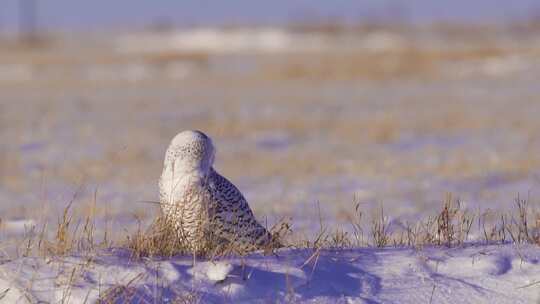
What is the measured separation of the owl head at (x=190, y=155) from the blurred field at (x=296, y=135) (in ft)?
2.23

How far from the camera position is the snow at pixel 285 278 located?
444 cm

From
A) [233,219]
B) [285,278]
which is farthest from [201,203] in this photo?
[285,278]

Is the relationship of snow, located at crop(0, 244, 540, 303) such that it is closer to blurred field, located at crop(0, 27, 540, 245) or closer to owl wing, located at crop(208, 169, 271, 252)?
owl wing, located at crop(208, 169, 271, 252)

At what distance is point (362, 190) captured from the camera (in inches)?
435

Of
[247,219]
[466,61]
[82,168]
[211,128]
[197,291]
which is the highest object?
[466,61]

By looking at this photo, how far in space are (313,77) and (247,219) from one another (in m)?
24.5

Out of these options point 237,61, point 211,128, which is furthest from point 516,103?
point 237,61

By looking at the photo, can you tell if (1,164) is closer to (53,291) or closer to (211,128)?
(211,128)

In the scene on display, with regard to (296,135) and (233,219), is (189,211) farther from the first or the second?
(296,135)

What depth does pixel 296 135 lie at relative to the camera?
16.2 metres

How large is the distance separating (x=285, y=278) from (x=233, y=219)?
0.62 metres

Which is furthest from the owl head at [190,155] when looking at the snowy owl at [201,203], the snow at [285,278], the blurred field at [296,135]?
the blurred field at [296,135]

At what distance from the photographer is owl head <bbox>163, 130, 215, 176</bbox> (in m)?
5.12

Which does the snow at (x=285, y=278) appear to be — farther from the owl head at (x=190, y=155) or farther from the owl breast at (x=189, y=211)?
the owl head at (x=190, y=155)
